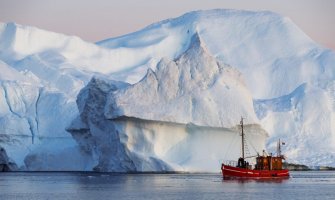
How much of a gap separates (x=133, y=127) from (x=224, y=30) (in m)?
37.4

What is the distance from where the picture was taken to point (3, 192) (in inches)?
1633

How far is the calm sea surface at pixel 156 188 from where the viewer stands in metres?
39.2

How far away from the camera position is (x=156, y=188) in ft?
141

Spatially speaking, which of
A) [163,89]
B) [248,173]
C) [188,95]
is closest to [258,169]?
[248,173]

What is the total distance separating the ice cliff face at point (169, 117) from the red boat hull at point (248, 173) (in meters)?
2.06

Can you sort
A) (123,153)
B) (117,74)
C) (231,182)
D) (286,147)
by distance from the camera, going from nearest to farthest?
(231,182) → (123,153) → (286,147) → (117,74)

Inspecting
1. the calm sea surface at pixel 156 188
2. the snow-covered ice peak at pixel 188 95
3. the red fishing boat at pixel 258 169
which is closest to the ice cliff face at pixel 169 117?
the snow-covered ice peak at pixel 188 95

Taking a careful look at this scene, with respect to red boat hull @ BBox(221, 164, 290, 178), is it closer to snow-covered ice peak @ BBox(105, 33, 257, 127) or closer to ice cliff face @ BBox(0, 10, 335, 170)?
ice cliff face @ BBox(0, 10, 335, 170)

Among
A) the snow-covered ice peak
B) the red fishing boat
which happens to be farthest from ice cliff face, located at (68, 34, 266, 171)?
the red fishing boat

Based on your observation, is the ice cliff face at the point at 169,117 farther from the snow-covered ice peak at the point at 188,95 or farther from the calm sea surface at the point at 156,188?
the calm sea surface at the point at 156,188


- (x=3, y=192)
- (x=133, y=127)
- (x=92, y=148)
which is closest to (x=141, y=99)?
(x=133, y=127)

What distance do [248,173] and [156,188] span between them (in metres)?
9.66

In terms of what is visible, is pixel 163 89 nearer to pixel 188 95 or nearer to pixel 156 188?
pixel 188 95

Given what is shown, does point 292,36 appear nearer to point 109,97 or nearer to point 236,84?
point 236,84
